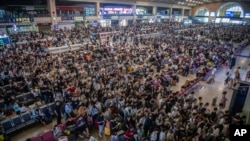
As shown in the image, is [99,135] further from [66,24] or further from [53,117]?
[66,24]

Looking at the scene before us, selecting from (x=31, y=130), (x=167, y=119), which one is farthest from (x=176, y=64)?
(x=31, y=130)

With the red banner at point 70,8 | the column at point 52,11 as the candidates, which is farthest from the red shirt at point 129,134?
the red banner at point 70,8

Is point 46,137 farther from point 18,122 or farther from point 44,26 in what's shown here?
point 44,26

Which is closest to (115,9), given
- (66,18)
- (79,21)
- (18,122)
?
(79,21)

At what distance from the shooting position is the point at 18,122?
823cm

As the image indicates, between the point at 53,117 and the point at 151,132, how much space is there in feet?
17.3

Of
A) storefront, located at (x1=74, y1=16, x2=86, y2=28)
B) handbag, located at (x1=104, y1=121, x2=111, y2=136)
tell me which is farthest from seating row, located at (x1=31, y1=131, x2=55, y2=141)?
storefront, located at (x1=74, y1=16, x2=86, y2=28)


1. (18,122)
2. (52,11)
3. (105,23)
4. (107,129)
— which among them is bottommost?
(107,129)

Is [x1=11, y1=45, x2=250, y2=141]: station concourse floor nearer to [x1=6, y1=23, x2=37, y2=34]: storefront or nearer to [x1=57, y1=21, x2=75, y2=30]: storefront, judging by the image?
[x1=6, y1=23, x2=37, y2=34]: storefront

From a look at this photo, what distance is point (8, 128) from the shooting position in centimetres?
797

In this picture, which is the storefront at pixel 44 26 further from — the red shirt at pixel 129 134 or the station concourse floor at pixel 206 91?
the red shirt at pixel 129 134

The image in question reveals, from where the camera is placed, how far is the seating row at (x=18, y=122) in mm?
7892

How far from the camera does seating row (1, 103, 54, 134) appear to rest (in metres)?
7.89

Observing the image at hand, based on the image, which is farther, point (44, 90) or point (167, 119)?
point (44, 90)
